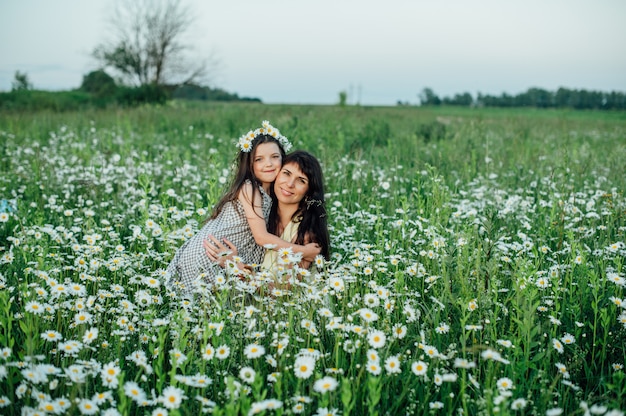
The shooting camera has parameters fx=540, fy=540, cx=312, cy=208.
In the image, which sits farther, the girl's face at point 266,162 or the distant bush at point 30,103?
the distant bush at point 30,103

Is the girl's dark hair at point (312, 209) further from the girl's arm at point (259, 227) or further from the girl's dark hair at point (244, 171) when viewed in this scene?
the girl's dark hair at point (244, 171)

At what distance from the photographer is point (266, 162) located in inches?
168

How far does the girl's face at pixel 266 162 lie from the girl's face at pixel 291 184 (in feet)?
0.24

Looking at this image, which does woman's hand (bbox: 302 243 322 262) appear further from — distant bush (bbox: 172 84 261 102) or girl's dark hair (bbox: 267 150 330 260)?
distant bush (bbox: 172 84 261 102)

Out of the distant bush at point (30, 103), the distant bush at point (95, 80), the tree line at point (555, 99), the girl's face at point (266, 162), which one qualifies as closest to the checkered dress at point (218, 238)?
the girl's face at point (266, 162)

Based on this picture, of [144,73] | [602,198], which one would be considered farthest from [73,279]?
[144,73]

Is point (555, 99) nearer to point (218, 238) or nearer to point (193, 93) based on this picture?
point (193, 93)

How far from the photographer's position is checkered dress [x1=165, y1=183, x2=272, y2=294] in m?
3.78

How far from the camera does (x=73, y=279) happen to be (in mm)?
3512

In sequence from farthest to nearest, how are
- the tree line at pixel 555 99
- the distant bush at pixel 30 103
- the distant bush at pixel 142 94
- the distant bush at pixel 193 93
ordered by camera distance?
the tree line at pixel 555 99 < the distant bush at pixel 193 93 < the distant bush at pixel 142 94 < the distant bush at pixel 30 103

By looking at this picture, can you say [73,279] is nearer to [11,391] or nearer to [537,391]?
[11,391]

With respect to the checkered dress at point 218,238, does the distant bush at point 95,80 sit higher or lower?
higher

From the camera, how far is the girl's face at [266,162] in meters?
4.26

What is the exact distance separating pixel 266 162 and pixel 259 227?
1.83ft
